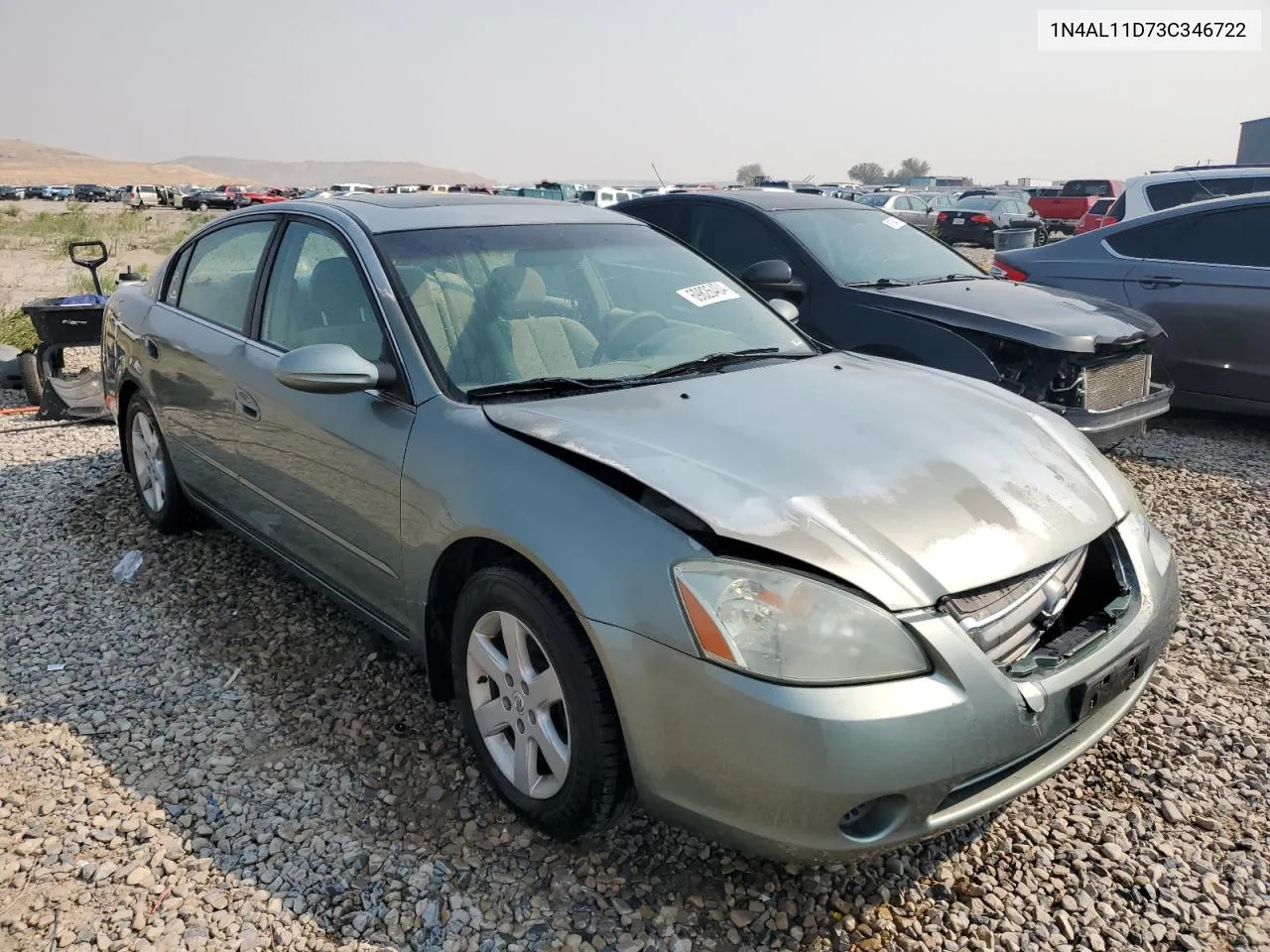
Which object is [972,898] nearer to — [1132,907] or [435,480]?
[1132,907]

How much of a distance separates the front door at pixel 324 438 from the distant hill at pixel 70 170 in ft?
406

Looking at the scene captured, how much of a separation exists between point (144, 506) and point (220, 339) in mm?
1458

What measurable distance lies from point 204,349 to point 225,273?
0.39 meters

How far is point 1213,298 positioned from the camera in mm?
6266

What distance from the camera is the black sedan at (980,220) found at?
23375 millimetres

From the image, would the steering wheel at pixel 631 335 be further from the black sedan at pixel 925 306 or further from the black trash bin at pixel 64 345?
the black trash bin at pixel 64 345

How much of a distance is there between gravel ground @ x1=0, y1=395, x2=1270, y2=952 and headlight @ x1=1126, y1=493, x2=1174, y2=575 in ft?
2.16

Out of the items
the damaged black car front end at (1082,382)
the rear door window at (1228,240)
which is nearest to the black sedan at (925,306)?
the damaged black car front end at (1082,382)

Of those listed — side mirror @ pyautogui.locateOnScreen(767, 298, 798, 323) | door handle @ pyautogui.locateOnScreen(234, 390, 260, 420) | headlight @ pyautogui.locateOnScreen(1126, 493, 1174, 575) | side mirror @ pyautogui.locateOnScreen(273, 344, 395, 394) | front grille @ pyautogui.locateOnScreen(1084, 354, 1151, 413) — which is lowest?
front grille @ pyautogui.locateOnScreen(1084, 354, 1151, 413)

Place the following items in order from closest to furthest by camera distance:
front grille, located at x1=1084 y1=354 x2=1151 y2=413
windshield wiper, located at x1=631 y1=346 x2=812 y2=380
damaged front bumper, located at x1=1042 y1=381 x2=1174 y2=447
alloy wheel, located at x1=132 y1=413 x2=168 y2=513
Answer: windshield wiper, located at x1=631 y1=346 x2=812 y2=380 < alloy wheel, located at x1=132 y1=413 x2=168 y2=513 < damaged front bumper, located at x1=1042 y1=381 x2=1174 y2=447 < front grille, located at x1=1084 y1=354 x2=1151 y2=413

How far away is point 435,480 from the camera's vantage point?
264 cm

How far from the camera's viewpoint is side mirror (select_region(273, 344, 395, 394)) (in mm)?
2768

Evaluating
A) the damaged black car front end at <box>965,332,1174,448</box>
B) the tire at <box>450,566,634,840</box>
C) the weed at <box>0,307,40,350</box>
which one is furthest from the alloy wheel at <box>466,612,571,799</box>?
the weed at <box>0,307,40,350</box>

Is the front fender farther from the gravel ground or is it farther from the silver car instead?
the gravel ground
